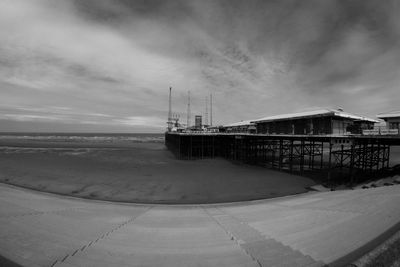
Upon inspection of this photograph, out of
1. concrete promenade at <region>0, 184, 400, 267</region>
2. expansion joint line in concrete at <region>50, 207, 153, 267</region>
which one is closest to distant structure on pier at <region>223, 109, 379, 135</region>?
concrete promenade at <region>0, 184, 400, 267</region>

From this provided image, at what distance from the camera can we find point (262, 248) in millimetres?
4949

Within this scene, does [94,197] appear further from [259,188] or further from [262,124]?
[262,124]

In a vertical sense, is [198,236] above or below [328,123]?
below

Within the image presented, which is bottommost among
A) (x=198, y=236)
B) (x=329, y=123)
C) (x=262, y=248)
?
(x=198, y=236)

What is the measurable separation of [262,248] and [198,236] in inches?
76.2

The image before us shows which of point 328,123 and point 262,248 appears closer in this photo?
point 262,248

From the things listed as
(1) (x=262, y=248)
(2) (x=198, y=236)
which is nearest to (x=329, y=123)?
(1) (x=262, y=248)

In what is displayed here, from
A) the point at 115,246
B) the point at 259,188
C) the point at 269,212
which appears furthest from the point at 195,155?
the point at 115,246

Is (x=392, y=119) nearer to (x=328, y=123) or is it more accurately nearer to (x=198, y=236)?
(x=328, y=123)

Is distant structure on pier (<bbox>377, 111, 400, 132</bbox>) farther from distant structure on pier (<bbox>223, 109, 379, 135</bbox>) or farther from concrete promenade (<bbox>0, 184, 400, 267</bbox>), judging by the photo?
concrete promenade (<bbox>0, 184, 400, 267</bbox>)

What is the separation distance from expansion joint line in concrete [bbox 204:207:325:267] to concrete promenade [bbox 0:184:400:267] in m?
0.02

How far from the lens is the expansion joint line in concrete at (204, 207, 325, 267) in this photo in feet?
14.0

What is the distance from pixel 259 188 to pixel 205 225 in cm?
1023

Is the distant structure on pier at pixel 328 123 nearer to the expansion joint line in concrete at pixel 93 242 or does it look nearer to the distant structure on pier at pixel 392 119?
the distant structure on pier at pixel 392 119
